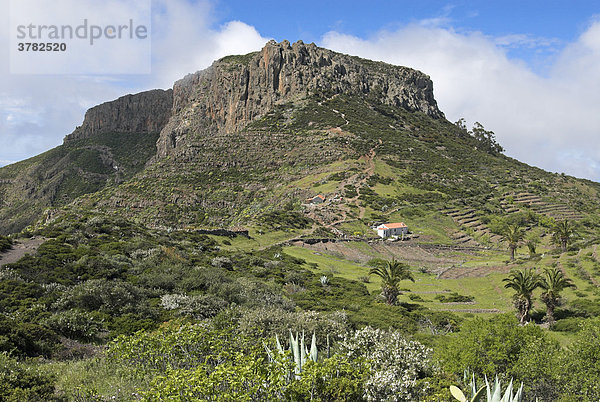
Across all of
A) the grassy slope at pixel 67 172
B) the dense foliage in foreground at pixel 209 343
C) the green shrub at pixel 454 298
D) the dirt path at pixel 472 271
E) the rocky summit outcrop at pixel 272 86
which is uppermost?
the rocky summit outcrop at pixel 272 86

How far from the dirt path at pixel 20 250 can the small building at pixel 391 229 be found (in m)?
43.5

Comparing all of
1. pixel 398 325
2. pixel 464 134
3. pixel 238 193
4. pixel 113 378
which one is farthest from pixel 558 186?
pixel 113 378

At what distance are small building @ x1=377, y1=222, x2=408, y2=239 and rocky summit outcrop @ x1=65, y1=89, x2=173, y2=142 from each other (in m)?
155

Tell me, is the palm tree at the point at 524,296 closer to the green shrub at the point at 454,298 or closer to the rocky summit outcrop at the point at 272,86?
the green shrub at the point at 454,298

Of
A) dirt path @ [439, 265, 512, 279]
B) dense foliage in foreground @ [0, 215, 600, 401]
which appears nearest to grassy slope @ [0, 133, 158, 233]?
dense foliage in foreground @ [0, 215, 600, 401]

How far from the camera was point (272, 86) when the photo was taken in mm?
118688

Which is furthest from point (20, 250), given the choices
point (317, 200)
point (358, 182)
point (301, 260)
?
point (358, 182)

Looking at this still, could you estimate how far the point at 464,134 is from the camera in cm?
13575

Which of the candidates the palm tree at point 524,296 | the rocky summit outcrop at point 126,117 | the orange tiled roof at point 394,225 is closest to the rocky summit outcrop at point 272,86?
the rocky summit outcrop at point 126,117

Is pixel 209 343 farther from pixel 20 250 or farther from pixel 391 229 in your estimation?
pixel 391 229

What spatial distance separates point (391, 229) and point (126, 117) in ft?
559

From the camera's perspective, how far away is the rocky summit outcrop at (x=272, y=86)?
119 m

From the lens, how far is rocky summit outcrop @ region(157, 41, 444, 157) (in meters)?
119

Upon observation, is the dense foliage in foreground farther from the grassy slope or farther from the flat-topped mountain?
the grassy slope
